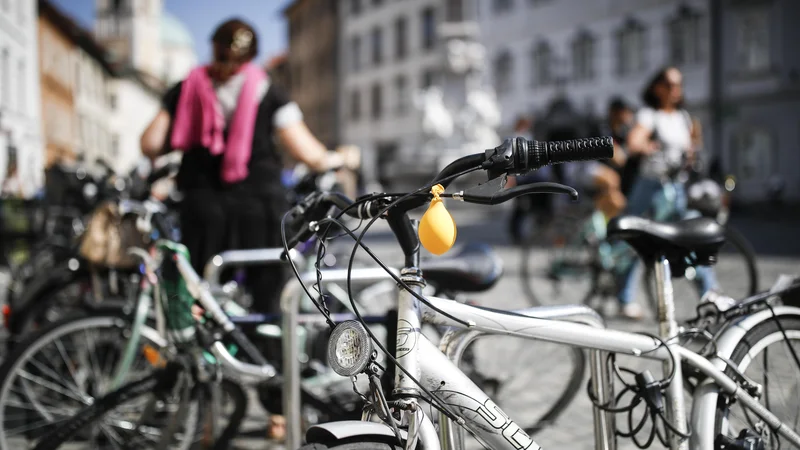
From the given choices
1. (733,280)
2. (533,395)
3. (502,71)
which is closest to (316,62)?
(502,71)

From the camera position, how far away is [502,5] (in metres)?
35.6

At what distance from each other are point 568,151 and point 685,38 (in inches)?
1222

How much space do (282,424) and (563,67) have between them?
104 feet

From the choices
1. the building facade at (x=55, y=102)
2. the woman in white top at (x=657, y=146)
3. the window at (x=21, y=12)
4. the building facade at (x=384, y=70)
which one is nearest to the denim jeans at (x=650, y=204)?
the woman in white top at (x=657, y=146)

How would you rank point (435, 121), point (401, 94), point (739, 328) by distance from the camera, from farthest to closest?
point (401, 94) → point (435, 121) → point (739, 328)

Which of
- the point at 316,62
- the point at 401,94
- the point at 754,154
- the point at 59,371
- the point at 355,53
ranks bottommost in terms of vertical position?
the point at 59,371

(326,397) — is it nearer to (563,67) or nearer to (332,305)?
(332,305)

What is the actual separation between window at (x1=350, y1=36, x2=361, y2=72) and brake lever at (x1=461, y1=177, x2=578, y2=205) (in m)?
A: 48.8

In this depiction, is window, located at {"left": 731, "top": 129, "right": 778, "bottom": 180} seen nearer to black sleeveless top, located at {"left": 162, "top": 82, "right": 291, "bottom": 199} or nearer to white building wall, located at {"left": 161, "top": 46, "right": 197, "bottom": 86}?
black sleeveless top, located at {"left": 162, "top": 82, "right": 291, "bottom": 199}

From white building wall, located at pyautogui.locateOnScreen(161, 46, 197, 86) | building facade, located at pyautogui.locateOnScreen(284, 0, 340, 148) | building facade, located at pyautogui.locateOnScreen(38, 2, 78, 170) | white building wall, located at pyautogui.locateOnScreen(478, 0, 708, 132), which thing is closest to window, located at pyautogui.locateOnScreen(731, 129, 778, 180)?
white building wall, located at pyautogui.locateOnScreen(478, 0, 708, 132)

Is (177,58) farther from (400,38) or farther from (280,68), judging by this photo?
(400,38)

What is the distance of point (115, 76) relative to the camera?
11.8 meters

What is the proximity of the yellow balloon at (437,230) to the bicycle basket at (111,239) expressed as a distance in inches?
84.8

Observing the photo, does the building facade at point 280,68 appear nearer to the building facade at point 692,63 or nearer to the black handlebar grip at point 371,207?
the building facade at point 692,63
